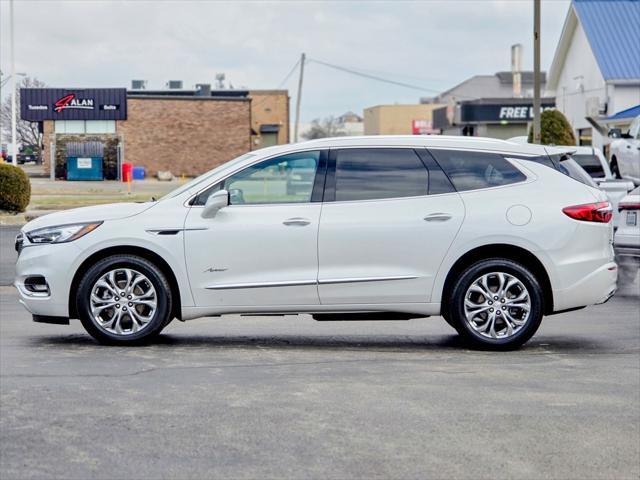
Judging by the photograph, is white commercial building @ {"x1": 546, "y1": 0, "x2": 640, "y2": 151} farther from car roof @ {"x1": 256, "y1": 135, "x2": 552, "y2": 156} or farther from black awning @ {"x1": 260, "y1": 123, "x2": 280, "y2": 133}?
black awning @ {"x1": 260, "y1": 123, "x2": 280, "y2": 133}

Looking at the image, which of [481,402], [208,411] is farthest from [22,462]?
[481,402]

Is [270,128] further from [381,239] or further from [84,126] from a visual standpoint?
[381,239]

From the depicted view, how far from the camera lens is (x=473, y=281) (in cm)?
951

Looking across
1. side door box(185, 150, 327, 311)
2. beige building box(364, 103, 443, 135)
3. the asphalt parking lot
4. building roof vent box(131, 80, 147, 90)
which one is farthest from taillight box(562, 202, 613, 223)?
beige building box(364, 103, 443, 135)

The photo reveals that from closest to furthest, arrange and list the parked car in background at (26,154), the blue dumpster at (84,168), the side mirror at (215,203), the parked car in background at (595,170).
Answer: the side mirror at (215,203), the parked car in background at (595,170), the blue dumpster at (84,168), the parked car in background at (26,154)

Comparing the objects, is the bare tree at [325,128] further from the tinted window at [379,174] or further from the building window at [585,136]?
the tinted window at [379,174]

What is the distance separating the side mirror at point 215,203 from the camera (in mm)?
9398

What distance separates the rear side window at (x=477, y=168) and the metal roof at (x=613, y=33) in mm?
37248

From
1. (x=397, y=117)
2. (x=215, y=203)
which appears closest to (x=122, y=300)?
(x=215, y=203)

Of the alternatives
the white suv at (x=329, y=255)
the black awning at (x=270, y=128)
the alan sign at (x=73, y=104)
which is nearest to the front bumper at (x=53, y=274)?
the white suv at (x=329, y=255)

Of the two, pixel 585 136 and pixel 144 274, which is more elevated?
pixel 585 136

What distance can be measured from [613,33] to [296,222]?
41473 millimetres

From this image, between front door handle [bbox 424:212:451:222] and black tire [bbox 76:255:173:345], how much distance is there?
7.31ft

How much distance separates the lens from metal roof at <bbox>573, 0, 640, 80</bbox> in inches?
1809
